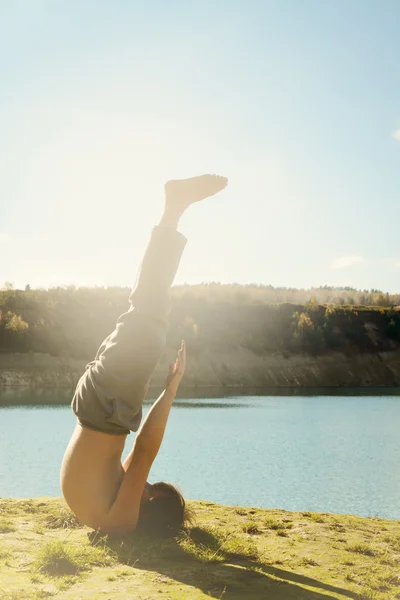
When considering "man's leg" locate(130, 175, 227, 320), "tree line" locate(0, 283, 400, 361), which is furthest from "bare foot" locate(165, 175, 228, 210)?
"tree line" locate(0, 283, 400, 361)

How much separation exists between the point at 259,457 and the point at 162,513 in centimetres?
1631

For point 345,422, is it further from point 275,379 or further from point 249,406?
point 275,379

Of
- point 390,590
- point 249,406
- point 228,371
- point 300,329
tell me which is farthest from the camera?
point 300,329

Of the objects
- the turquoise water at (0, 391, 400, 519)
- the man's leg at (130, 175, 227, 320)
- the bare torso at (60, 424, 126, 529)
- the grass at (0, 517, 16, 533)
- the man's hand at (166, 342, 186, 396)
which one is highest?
the man's leg at (130, 175, 227, 320)

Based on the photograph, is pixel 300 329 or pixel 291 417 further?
pixel 300 329

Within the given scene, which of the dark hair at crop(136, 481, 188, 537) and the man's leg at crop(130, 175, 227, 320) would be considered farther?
the dark hair at crop(136, 481, 188, 537)

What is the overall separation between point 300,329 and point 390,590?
81561mm

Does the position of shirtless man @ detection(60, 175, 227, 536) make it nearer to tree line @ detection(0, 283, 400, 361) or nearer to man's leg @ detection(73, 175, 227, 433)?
man's leg @ detection(73, 175, 227, 433)

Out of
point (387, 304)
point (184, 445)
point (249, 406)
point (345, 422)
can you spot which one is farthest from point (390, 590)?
point (387, 304)

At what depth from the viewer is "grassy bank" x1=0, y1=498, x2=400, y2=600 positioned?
124 inches

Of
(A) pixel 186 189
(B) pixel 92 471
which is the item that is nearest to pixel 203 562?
(B) pixel 92 471

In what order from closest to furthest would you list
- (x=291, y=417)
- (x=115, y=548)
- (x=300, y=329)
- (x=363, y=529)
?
(x=115, y=548), (x=363, y=529), (x=291, y=417), (x=300, y=329)

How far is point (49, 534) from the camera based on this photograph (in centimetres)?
459

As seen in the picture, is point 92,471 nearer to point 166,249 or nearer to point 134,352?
point 134,352
